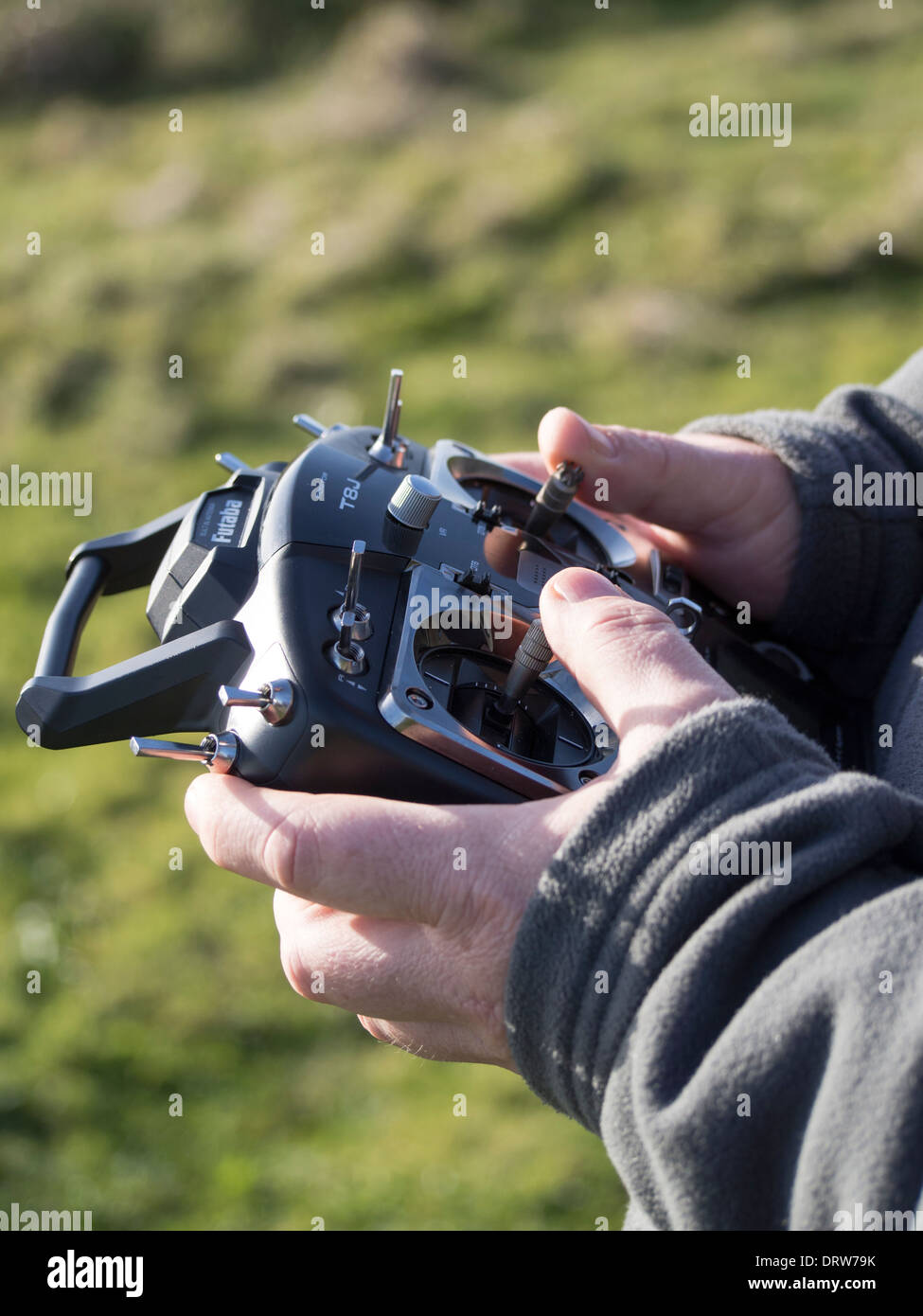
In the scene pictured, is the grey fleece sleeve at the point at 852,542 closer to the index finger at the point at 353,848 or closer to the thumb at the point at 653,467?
the thumb at the point at 653,467

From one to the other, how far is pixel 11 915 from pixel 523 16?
8.06 metres

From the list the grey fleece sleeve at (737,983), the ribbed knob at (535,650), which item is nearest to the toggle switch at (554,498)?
the ribbed knob at (535,650)

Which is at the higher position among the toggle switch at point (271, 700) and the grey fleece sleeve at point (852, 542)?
the grey fleece sleeve at point (852, 542)

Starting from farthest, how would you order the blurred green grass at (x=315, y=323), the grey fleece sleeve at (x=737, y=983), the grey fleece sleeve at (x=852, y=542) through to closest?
the blurred green grass at (x=315, y=323) → the grey fleece sleeve at (x=852, y=542) → the grey fleece sleeve at (x=737, y=983)

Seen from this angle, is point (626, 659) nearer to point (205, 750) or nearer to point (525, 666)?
point (525, 666)

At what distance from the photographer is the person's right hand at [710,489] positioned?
6.80 ft

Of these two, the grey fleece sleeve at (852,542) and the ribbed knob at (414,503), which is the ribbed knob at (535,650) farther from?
the grey fleece sleeve at (852,542)

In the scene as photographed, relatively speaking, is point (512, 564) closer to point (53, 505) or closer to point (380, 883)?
point (380, 883)

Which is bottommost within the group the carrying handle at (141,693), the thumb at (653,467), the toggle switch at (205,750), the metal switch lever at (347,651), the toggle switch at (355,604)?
the toggle switch at (205,750)

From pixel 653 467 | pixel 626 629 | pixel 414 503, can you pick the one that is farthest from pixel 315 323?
pixel 626 629

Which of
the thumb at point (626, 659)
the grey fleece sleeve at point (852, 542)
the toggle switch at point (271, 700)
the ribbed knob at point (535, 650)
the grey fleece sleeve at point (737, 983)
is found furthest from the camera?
the grey fleece sleeve at point (852, 542)

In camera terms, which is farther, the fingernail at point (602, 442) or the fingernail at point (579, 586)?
the fingernail at point (602, 442)

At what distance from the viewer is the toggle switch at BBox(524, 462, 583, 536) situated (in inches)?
71.9

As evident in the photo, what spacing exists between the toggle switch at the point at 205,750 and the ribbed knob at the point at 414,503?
373mm
